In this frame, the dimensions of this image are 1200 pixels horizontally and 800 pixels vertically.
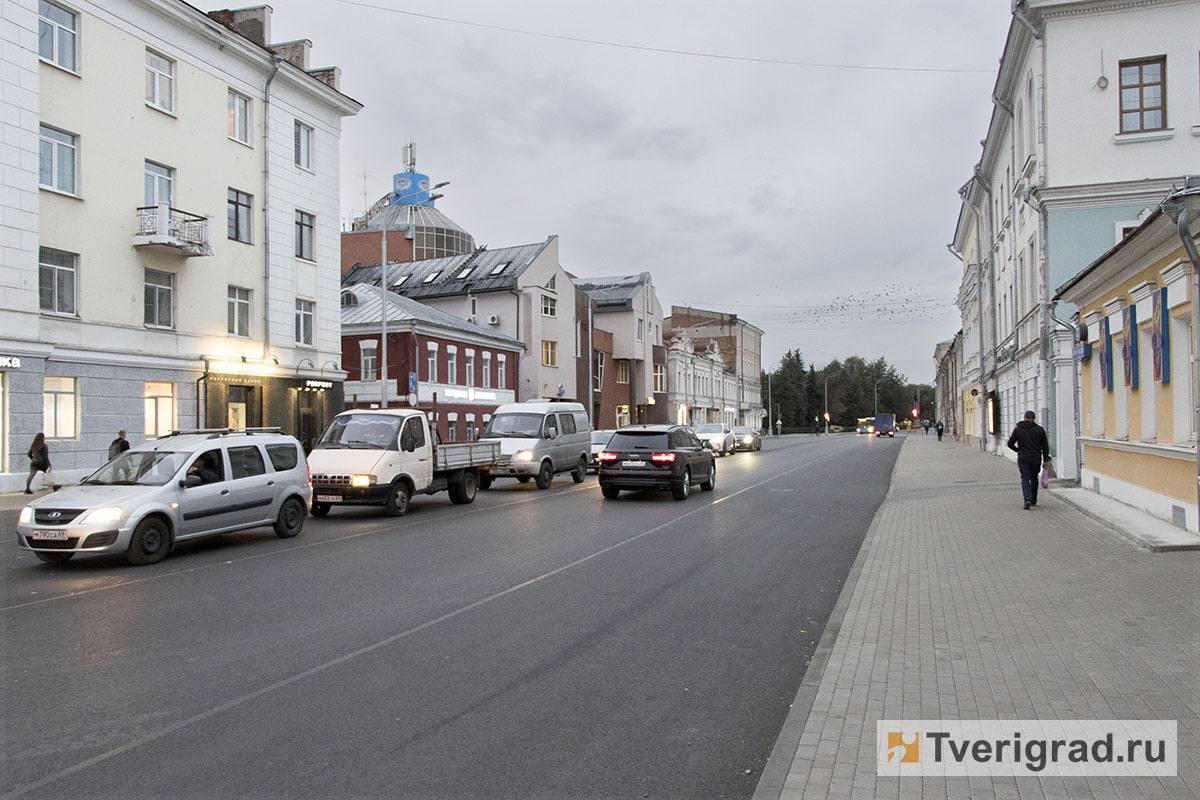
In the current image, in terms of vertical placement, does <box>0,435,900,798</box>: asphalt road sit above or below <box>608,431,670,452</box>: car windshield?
below

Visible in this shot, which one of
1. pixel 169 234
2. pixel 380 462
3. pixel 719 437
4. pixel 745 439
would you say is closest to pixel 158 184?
pixel 169 234

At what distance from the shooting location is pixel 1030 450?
48.3 ft

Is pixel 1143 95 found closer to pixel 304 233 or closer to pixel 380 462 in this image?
pixel 380 462

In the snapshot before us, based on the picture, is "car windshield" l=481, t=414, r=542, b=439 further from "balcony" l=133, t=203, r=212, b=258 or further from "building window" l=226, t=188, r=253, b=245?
"building window" l=226, t=188, r=253, b=245

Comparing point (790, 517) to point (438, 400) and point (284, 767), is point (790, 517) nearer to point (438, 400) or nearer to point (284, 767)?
point (284, 767)

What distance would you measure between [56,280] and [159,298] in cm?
316

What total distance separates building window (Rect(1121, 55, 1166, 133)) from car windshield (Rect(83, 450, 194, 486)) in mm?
21859

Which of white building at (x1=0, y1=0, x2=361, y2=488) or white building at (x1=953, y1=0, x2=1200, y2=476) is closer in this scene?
white building at (x1=953, y1=0, x2=1200, y2=476)

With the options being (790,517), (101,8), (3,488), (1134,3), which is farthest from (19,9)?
(1134,3)

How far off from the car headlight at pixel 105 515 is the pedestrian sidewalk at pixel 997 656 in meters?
8.36

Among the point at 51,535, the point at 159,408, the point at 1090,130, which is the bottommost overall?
the point at 51,535

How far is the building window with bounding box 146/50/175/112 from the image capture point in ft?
78.0

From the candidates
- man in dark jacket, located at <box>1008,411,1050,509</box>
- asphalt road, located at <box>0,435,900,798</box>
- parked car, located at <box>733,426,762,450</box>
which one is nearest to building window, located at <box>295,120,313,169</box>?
asphalt road, located at <box>0,435,900,798</box>

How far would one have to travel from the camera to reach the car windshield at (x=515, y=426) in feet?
74.0
